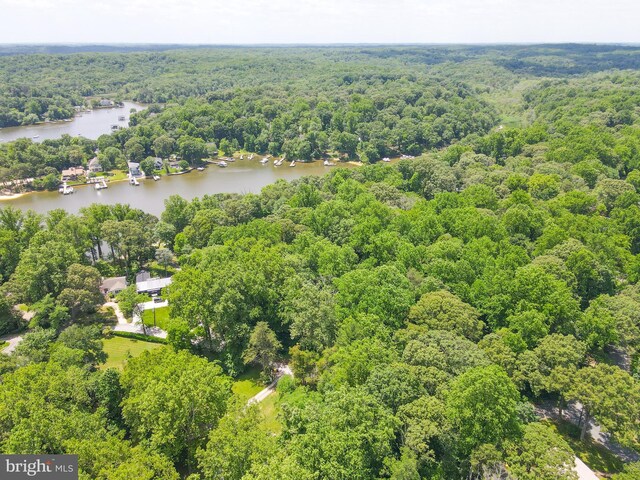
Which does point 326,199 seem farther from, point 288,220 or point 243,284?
point 243,284

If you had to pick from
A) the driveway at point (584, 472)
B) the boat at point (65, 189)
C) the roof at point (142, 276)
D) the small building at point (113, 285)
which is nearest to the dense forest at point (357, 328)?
the driveway at point (584, 472)

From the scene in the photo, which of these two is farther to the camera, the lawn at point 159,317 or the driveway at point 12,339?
the lawn at point 159,317

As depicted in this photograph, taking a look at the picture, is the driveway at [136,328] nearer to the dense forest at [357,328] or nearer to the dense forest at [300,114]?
the dense forest at [357,328]

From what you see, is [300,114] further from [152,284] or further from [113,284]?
[152,284]

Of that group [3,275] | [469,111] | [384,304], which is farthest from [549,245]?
[469,111]

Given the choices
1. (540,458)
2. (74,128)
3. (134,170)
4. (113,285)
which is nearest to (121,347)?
(113,285)
